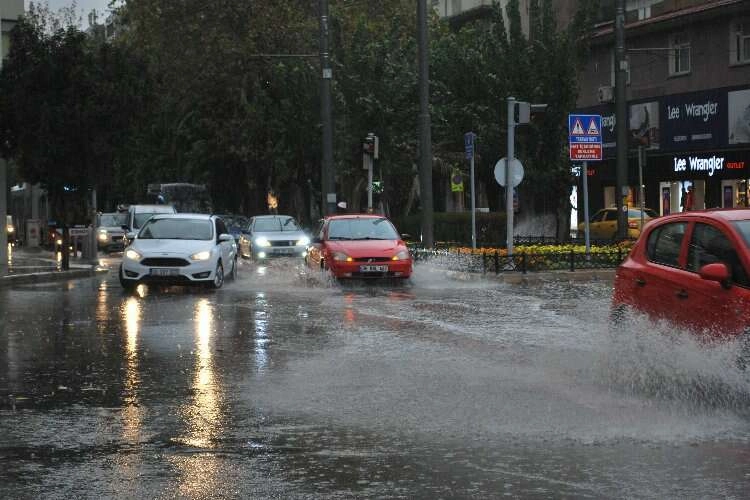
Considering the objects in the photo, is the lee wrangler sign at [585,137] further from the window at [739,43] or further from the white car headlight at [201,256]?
the window at [739,43]

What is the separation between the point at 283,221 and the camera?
39.0 m

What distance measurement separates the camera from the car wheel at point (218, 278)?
24.0 m

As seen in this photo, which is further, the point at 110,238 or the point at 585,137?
the point at 110,238

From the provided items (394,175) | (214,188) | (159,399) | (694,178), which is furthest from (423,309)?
(214,188)

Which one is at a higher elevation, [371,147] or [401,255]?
[371,147]

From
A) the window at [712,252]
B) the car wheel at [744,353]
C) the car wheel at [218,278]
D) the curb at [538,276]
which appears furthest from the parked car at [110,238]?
the car wheel at [744,353]

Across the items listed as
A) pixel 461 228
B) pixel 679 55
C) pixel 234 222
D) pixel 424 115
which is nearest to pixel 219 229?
pixel 424 115

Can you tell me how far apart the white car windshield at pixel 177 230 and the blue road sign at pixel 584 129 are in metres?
7.91

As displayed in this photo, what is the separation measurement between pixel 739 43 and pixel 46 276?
2660cm

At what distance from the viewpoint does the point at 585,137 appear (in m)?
27.4

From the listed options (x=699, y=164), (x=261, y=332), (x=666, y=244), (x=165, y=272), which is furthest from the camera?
(x=699, y=164)

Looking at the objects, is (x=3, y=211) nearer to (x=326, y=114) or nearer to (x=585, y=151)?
(x=326, y=114)

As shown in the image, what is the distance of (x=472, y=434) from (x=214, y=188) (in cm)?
5360

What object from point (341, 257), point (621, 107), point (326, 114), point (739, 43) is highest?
point (739, 43)
